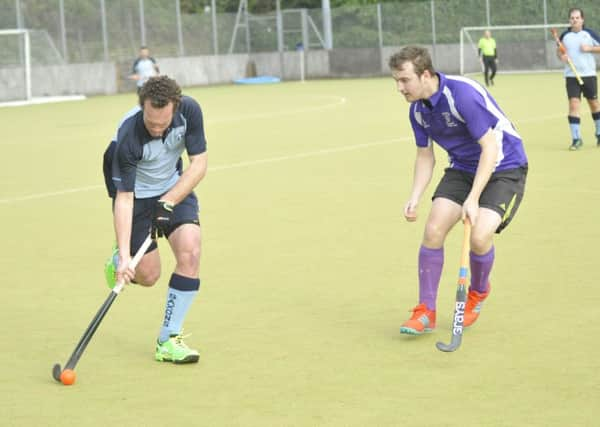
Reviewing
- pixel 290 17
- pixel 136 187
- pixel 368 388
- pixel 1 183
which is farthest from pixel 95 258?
pixel 290 17

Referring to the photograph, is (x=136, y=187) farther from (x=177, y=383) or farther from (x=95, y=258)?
(x=95, y=258)

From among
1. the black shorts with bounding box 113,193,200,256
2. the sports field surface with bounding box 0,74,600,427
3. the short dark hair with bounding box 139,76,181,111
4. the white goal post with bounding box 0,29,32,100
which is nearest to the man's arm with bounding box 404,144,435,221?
the sports field surface with bounding box 0,74,600,427

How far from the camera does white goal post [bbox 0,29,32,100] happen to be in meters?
31.2

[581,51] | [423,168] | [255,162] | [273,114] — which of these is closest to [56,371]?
[423,168]

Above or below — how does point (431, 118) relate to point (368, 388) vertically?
above

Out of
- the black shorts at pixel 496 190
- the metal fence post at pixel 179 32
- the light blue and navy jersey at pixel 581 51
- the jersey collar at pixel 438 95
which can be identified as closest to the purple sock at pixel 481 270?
the black shorts at pixel 496 190

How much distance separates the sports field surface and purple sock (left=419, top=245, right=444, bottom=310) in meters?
0.20

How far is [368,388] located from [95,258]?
3.86 metres

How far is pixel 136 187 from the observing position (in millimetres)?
6016

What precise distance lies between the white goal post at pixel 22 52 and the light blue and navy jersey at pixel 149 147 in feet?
85.3

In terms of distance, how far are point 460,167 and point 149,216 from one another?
1665 mm

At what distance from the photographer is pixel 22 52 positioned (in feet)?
105

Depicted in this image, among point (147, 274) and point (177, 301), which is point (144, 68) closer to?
point (147, 274)

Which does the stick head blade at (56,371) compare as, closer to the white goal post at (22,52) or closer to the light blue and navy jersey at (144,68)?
the light blue and navy jersey at (144,68)
